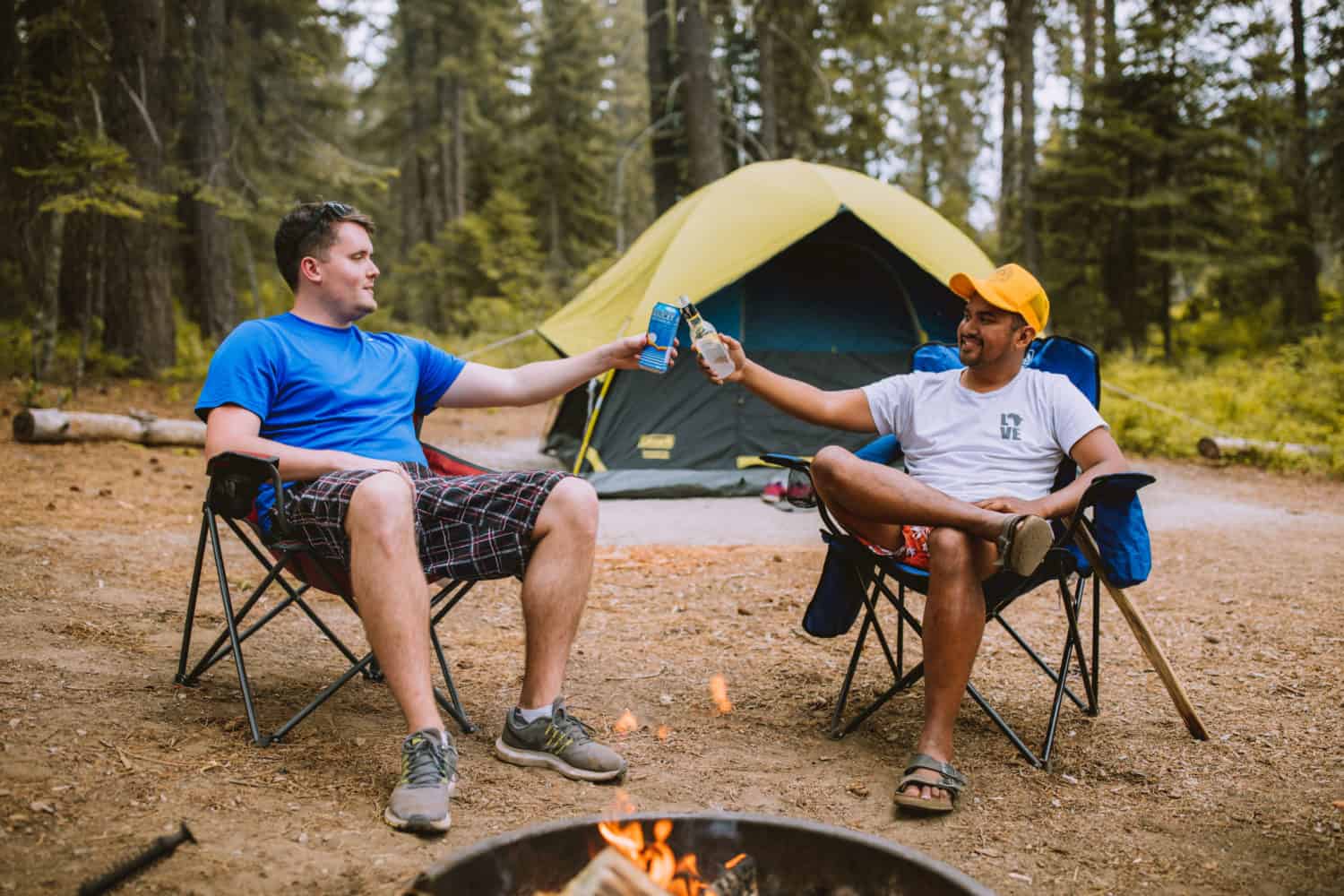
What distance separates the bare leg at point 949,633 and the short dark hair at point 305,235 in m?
1.68

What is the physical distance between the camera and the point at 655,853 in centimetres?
169

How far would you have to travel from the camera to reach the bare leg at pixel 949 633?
2.29m

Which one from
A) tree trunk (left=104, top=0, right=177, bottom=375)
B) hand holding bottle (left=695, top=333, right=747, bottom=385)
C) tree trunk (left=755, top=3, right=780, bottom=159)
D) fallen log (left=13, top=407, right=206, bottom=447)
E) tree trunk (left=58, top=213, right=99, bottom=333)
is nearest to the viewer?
hand holding bottle (left=695, top=333, right=747, bottom=385)

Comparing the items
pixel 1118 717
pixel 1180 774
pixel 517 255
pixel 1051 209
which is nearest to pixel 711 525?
pixel 1118 717

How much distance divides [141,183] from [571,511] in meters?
7.88

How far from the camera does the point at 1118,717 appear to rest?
2.81m

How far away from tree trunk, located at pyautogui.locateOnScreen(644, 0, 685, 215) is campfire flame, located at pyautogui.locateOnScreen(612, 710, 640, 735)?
8.30 m

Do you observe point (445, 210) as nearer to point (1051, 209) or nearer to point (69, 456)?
point (1051, 209)

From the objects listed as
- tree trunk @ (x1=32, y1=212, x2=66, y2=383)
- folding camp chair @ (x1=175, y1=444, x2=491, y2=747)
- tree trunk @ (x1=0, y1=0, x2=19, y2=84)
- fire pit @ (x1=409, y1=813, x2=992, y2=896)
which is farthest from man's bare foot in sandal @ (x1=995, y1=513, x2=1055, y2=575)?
tree trunk @ (x1=0, y1=0, x2=19, y2=84)

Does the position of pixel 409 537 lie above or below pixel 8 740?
above

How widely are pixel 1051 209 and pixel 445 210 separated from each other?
42.1ft

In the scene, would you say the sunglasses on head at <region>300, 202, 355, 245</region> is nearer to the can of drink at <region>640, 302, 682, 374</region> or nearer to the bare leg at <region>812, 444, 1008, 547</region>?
the can of drink at <region>640, 302, 682, 374</region>

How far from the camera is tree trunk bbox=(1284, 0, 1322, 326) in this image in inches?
456

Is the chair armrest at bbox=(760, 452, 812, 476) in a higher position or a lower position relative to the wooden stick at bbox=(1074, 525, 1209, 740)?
higher
